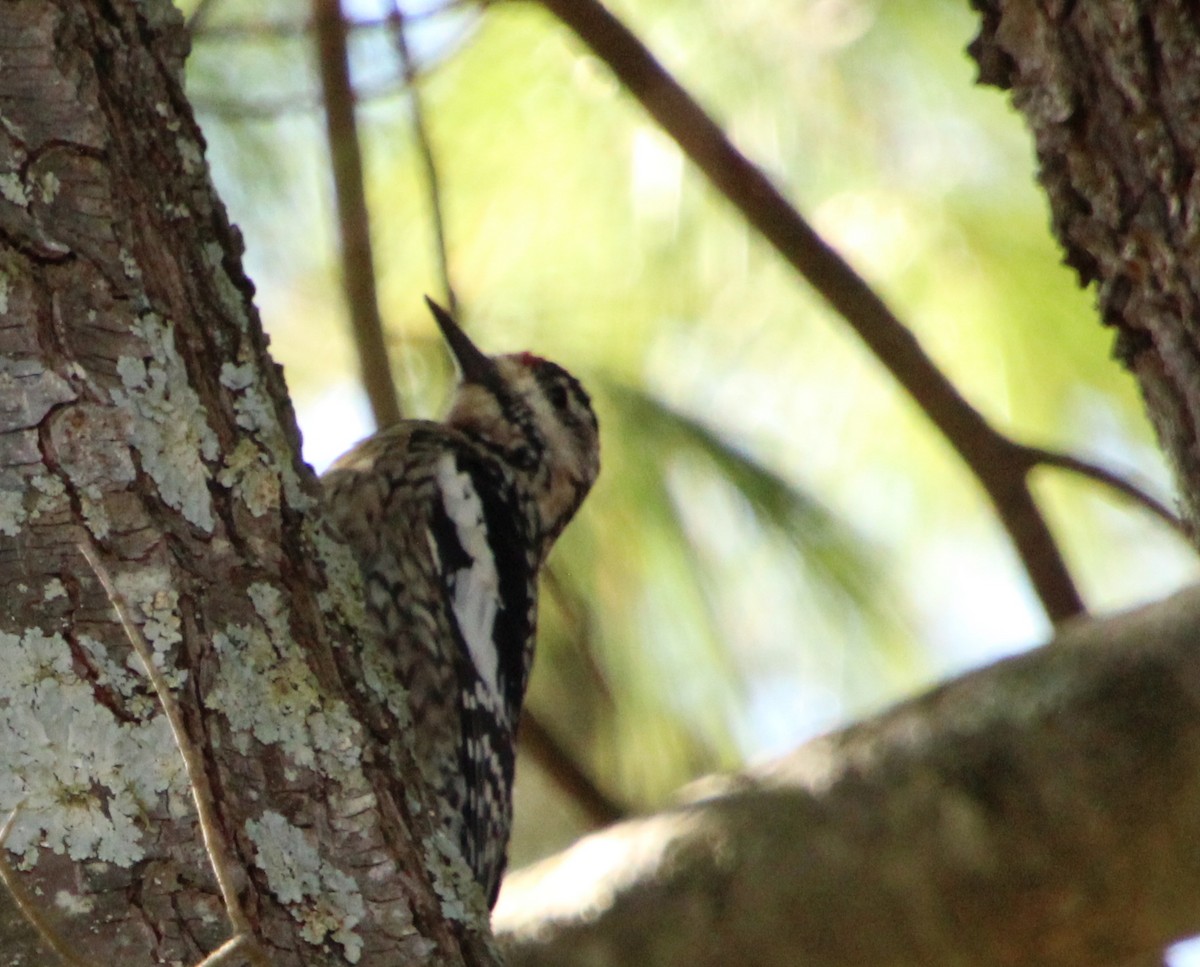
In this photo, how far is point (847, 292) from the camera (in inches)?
98.5

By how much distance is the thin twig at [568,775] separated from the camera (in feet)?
8.78

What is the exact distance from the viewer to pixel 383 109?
9.84 ft

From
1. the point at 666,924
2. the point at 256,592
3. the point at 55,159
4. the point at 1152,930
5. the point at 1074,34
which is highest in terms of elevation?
the point at 55,159

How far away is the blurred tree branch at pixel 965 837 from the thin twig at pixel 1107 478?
0.15 m

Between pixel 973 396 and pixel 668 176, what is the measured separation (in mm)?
730

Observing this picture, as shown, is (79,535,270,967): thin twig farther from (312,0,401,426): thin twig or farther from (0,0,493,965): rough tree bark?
(312,0,401,426): thin twig

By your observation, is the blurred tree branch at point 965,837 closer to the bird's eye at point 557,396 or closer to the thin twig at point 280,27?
the bird's eye at point 557,396

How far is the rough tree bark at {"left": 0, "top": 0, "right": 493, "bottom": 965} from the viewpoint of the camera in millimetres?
1302

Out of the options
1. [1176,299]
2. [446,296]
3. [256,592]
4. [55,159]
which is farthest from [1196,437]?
[446,296]

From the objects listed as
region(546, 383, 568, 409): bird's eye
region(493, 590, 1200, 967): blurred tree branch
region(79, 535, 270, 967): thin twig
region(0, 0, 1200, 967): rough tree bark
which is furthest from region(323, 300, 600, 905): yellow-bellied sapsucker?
region(79, 535, 270, 967): thin twig

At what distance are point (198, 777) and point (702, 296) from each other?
6.31 ft

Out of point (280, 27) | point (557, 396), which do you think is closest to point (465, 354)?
point (557, 396)

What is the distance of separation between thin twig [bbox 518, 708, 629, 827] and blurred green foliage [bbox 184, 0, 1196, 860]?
0.84ft

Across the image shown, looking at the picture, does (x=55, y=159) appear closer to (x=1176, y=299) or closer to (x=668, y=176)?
(x=1176, y=299)
